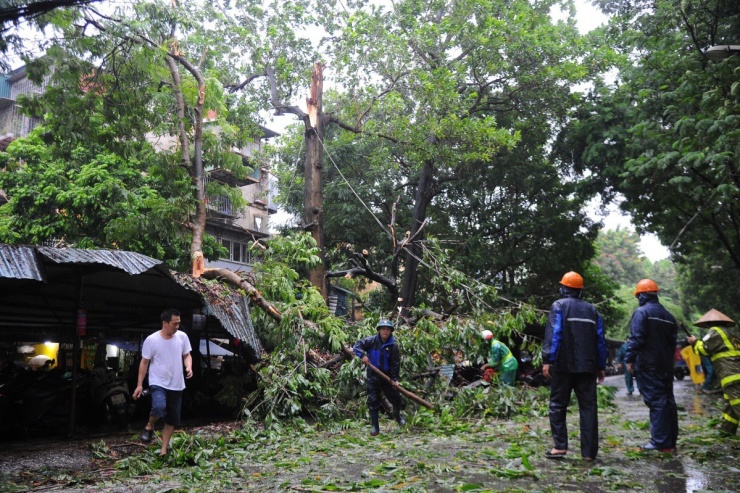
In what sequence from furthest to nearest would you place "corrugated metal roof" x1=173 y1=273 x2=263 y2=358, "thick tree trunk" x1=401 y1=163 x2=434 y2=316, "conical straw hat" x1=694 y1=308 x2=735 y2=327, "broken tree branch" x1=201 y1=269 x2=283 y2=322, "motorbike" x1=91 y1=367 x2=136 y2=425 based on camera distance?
1. "thick tree trunk" x1=401 y1=163 x2=434 y2=316
2. "broken tree branch" x1=201 y1=269 x2=283 y2=322
3. "motorbike" x1=91 y1=367 x2=136 y2=425
4. "corrugated metal roof" x1=173 y1=273 x2=263 y2=358
5. "conical straw hat" x1=694 y1=308 x2=735 y2=327

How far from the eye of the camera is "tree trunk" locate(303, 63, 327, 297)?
1711 cm

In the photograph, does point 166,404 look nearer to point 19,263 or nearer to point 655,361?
point 19,263

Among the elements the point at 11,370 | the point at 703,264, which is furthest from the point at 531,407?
the point at 703,264

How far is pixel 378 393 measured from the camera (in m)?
8.98

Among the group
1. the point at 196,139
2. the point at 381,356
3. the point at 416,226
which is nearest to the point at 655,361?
the point at 381,356

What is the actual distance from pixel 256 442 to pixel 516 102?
15758 millimetres

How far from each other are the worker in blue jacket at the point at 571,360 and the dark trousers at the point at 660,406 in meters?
0.62

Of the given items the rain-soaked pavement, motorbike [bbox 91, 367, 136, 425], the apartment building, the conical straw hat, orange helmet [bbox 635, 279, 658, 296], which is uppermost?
the apartment building

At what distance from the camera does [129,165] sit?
2056cm

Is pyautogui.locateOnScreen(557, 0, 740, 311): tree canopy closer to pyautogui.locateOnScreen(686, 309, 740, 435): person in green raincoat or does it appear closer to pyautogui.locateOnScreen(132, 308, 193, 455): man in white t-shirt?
pyautogui.locateOnScreen(686, 309, 740, 435): person in green raincoat

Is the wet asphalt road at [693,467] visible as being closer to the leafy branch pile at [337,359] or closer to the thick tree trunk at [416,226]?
the leafy branch pile at [337,359]

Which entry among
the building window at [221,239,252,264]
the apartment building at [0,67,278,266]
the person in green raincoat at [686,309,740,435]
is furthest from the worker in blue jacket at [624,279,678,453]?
the building window at [221,239,252,264]

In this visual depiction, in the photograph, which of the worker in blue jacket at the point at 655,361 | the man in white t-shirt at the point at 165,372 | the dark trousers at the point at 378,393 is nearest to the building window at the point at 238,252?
the dark trousers at the point at 378,393

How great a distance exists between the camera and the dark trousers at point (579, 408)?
607 cm
